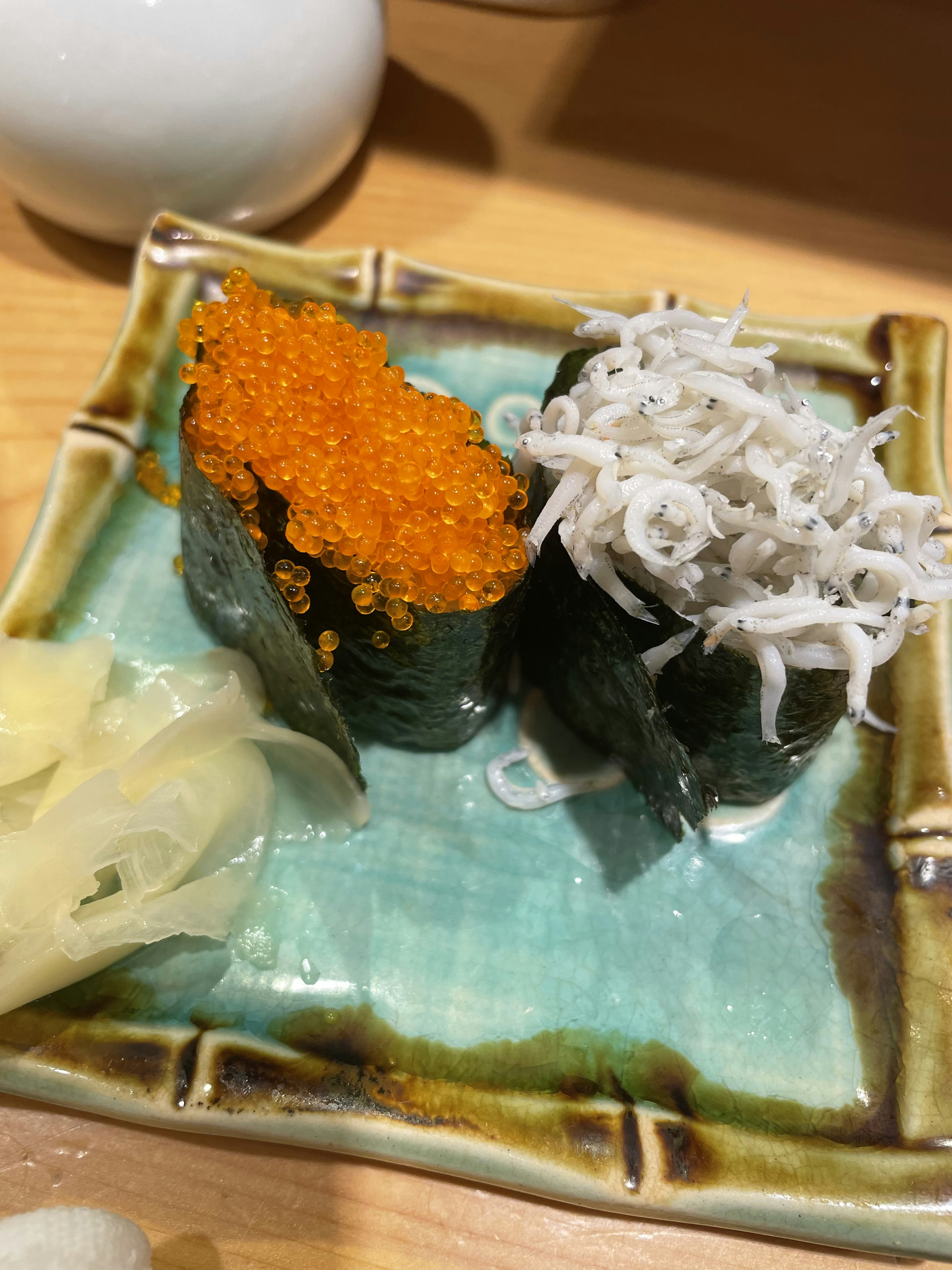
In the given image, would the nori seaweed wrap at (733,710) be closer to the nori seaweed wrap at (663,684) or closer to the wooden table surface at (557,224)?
the nori seaweed wrap at (663,684)

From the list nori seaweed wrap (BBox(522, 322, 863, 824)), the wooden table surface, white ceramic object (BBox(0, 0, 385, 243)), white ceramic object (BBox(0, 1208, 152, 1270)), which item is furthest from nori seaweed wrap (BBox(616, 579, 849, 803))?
white ceramic object (BBox(0, 0, 385, 243))

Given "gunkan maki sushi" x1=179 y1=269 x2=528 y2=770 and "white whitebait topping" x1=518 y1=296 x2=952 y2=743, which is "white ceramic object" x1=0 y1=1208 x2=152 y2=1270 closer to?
"gunkan maki sushi" x1=179 y1=269 x2=528 y2=770

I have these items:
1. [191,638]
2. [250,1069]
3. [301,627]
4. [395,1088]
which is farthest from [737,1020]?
[191,638]

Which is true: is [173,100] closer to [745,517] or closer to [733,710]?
[745,517]

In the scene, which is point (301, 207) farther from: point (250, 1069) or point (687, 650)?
point (250, 1069)

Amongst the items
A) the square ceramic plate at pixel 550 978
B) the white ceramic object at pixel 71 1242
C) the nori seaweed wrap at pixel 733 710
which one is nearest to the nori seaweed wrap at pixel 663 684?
the nori seaweed wrap at pixel 733 710

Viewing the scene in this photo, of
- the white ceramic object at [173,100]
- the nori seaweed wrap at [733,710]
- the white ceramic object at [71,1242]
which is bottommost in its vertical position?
the white ceramic object at [71,1242]
